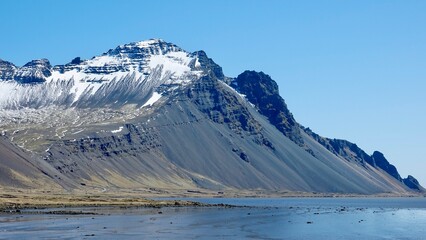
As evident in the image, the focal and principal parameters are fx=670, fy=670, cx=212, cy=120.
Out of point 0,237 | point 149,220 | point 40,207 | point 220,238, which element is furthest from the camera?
point 40,207

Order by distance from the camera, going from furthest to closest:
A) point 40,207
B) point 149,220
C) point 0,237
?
point 40,207 < point 149,220 < point 0,237

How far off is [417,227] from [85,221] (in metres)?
70.2

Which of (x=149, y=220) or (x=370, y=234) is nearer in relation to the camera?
(x=370, y=234)

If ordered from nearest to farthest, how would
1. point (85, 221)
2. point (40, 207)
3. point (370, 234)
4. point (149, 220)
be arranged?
point (370, 234) → point (85, 221) → point (149, 220) → point (40, 207)

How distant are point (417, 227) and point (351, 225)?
13.9 meters

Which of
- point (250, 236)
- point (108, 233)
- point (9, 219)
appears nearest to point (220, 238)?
point (250, 236)

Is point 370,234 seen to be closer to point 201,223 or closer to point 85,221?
point 201,223

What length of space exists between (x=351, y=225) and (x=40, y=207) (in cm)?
8333

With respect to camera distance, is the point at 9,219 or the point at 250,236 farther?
the point at 9,219

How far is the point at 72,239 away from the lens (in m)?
101

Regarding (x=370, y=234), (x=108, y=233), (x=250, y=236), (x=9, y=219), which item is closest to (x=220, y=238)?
(x=250, y=236)

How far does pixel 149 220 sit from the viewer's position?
144 m

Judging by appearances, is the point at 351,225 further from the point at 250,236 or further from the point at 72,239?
the point at 72,239

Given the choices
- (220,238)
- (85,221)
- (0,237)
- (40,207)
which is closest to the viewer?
(0,237)
